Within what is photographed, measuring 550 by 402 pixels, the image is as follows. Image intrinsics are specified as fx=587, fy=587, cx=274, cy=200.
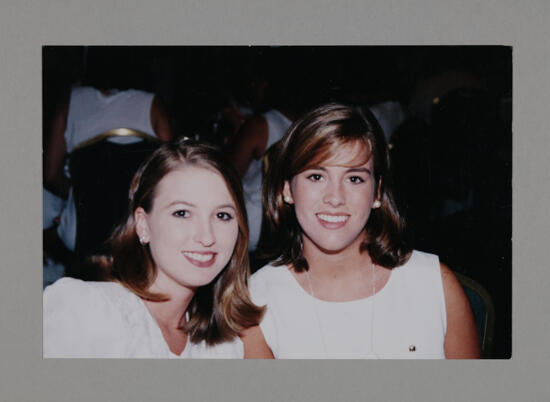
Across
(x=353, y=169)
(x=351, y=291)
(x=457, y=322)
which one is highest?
(x=353, y=169)

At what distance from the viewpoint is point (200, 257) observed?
2254mm

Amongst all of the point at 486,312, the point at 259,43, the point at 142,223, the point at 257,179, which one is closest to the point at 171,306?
the point at 142,223

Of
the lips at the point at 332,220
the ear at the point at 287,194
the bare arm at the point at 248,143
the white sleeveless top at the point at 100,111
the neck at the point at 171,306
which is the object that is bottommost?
the neck at the point at 171,306

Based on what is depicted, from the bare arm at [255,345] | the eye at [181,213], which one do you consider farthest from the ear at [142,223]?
the bare arm at [255,345]

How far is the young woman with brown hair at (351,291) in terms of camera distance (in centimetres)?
232

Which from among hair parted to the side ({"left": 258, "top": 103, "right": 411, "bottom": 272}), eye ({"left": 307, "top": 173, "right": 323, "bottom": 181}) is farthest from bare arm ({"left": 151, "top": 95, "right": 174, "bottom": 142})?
eye ({"left": 307, "top": 173, "right": 323, "bottom": 181})

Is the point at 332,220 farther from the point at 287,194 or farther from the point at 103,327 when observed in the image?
the point at 103,327

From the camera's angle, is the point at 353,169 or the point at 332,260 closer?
the point at 353,169

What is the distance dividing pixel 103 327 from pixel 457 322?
1.39m

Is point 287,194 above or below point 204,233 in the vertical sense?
above

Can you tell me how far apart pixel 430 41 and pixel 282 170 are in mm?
773

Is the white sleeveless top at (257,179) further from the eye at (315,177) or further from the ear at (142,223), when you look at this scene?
the ear at (142,223)

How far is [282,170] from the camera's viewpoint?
230cm

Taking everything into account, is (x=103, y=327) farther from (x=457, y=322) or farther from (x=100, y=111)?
(x=457, y=322)
